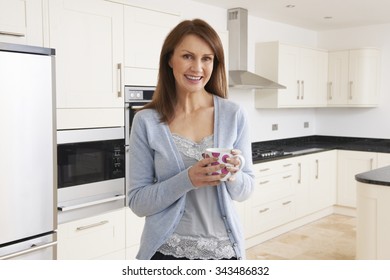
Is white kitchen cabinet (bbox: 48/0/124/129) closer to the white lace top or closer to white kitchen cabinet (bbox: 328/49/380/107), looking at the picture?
the white lace top

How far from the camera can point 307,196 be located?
524 cm

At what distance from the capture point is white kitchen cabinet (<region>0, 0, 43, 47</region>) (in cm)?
240

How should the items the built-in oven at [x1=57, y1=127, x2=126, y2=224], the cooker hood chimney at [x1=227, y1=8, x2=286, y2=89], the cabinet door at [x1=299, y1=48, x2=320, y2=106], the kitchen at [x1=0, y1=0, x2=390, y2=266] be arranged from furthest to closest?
the cabinet door at [x1=299, y1=48, x2=320, y2=106] → the cooker hood chimney at [x1=227, y1=8, x2=286, y2=89] → the built-in oven at [x1=57, y1=127, x2=126, y2=224] → the kitchen at [x1=0, y1=0, x2=390, y2=266]

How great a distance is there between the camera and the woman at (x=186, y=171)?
50.8 inches

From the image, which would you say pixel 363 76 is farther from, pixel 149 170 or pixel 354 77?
pixel 149 170

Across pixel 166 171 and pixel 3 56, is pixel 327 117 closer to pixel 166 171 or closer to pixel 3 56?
pixel 3 56

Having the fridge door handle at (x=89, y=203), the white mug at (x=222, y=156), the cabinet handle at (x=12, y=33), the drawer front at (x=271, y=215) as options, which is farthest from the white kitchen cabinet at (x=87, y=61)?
the drawer front at (x=271, y=215)

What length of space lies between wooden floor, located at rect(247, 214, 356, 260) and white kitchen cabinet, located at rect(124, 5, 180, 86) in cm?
195

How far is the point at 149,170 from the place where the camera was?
4.39 ft

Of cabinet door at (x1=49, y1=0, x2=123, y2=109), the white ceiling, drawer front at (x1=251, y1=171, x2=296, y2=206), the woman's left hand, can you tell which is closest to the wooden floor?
drawer front at (x1=251, y1=171, x2=296, y2=206)

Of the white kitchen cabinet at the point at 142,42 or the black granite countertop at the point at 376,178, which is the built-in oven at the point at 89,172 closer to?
the white kitchen cabinet at the point at 142,42

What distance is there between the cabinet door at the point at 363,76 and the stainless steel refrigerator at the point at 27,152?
418 centimetres

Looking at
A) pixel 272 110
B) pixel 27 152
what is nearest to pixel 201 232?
pixel 27 152
